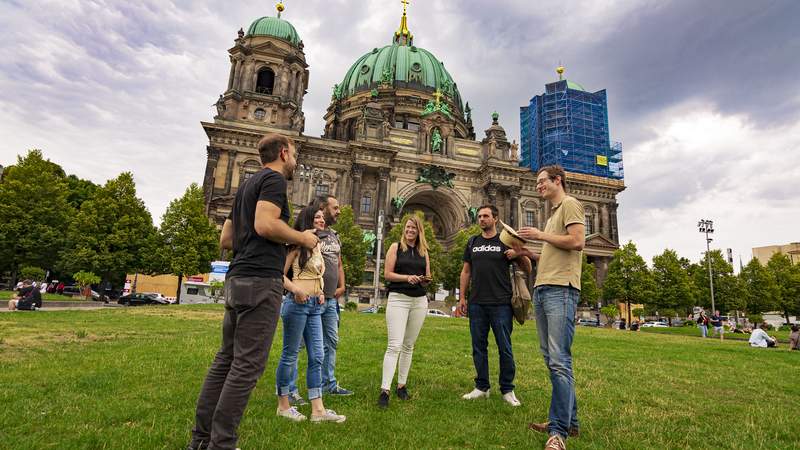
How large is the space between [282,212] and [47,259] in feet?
120

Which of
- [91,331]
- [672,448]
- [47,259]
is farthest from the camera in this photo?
[47,259]

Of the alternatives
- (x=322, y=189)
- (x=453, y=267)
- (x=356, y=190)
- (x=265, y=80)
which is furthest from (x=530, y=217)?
(x=265, y=80)

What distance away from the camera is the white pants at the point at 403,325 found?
5051mm

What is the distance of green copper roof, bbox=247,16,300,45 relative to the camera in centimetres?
4356

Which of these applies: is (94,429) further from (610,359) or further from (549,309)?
(610,359)

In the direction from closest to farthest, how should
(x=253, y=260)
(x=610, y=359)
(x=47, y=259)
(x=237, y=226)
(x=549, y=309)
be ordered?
(x=253, y=260) < (x=237, y=226) < (x=549, y=309) < (x=610, y=359) < (x=47, y=259)

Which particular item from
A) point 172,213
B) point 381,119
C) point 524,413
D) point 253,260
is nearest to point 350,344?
point 524,413

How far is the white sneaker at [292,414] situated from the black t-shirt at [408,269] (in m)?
1.70

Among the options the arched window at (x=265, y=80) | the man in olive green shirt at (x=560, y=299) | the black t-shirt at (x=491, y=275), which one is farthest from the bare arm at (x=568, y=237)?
the arched window at (x=265, y=80)

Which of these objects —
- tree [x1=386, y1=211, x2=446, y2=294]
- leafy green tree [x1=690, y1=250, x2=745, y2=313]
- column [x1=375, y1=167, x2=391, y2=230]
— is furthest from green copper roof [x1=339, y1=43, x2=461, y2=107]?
leafy green tree [x1=690, y1=250, x2=745, y2=313]

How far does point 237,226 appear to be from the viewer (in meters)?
3.44

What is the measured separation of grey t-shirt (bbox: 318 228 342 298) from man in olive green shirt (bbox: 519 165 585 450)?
2.25 meters

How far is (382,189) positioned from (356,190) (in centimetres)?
251

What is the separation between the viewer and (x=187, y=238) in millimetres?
31953
